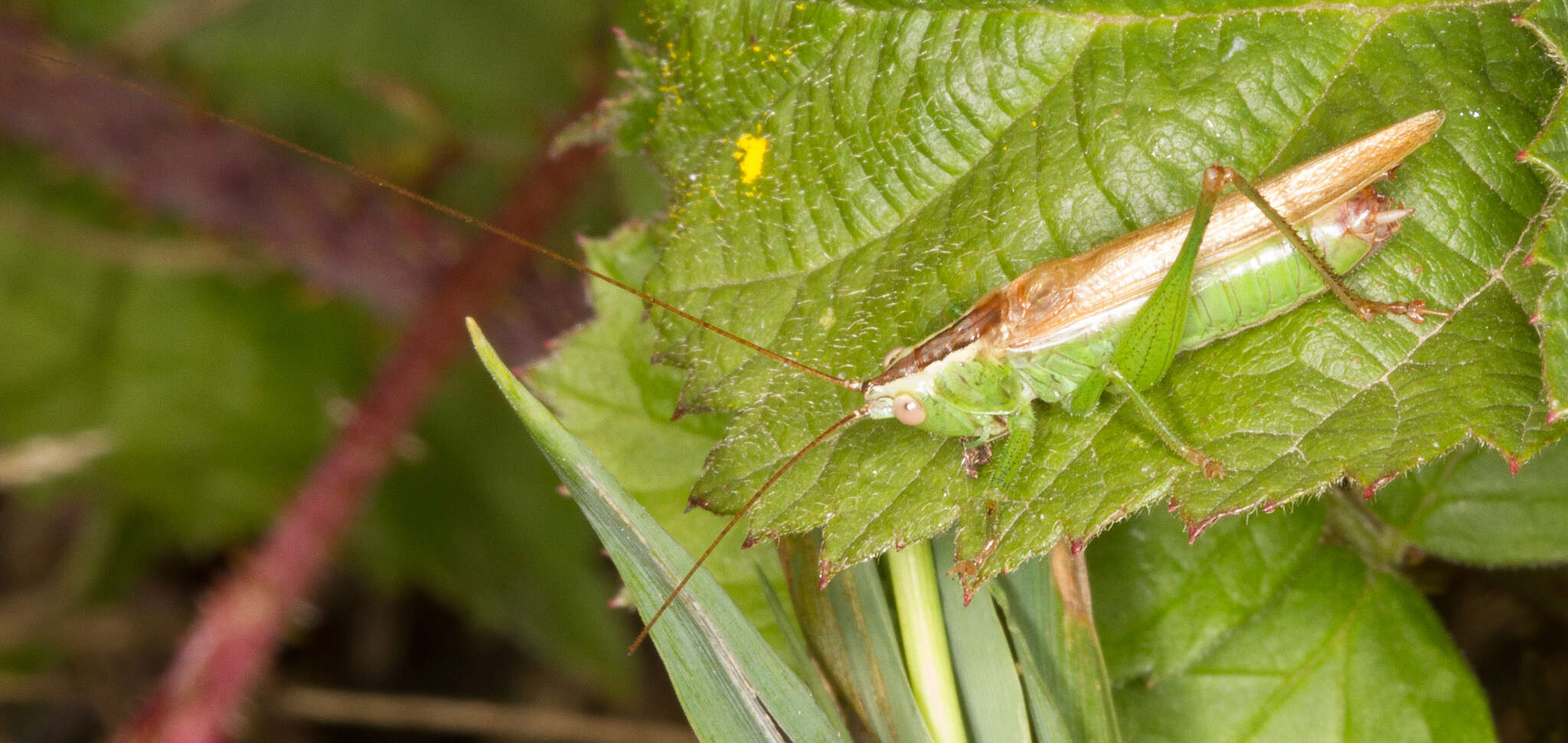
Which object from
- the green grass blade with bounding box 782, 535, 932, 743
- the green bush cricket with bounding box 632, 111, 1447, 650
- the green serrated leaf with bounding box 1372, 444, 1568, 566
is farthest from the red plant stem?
the green serrated leaf with bounding box 1372, 444, 1568, 566

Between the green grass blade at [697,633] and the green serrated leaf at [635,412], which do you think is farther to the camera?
the green serrated leaf at [635,412]

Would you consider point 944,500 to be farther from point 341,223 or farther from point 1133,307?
point 341,223

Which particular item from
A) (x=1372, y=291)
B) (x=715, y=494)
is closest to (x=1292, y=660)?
(x=1372, y=291)

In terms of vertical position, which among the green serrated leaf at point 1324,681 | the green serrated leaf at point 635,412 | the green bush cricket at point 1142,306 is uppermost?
the green serrated leaf at point 635,412

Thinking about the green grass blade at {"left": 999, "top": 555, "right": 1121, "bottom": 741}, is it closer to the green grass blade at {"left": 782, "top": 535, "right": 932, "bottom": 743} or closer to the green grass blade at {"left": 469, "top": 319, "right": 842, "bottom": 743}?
the green grass blade at {"left": 782, "top": 535, "right": 932, "bottom": 743}

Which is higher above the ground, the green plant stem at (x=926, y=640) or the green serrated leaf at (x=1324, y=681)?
the green plant stem at (x=926, y=640)

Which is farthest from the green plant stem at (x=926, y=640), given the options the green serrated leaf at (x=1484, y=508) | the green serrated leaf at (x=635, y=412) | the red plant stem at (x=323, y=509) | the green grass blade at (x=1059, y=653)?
the red plant stem at (x=323, y=509)

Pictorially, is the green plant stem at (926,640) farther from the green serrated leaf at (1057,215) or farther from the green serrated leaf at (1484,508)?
the green serrated leaf at (1484,508)
